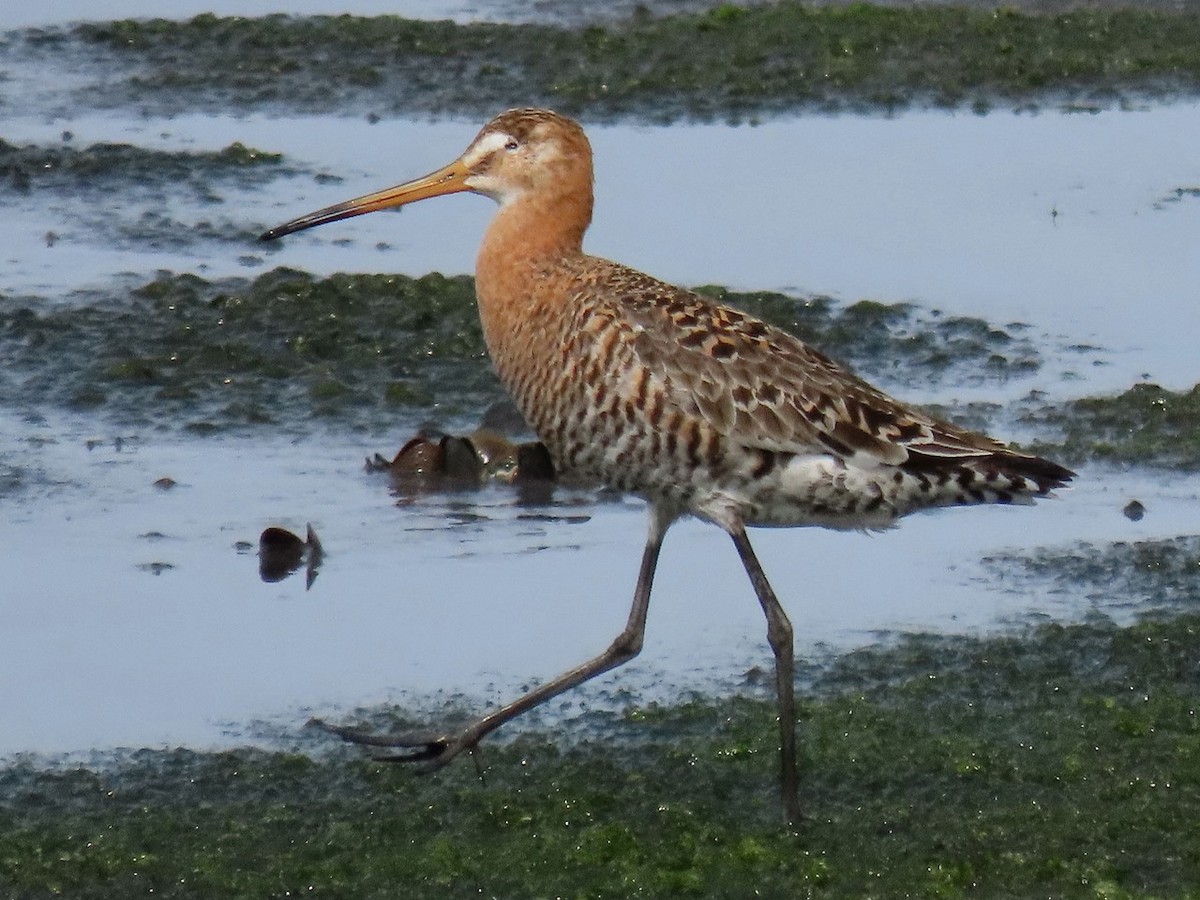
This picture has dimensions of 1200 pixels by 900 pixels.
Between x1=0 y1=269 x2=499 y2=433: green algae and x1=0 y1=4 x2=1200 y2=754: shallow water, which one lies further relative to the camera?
x1=0 y1=269 x2=499 y2=433: green algae

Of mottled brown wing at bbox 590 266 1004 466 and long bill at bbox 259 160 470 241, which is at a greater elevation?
long bill at bbox 259 160 470 241

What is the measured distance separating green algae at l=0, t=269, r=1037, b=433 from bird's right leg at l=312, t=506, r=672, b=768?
2.39 meters

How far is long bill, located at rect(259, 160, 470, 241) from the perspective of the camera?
21.3 ft

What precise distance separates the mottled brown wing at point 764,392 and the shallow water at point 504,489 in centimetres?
93

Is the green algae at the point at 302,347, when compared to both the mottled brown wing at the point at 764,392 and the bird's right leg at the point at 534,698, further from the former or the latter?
the mottled brown wing at the point at 764,392

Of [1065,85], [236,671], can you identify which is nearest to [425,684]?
[236,671]

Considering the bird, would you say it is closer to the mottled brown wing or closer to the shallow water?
the mottled brown wing

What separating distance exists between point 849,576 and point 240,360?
2608mm

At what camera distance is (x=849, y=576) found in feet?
23.6

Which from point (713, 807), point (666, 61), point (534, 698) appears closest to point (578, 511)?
point (534, 698)

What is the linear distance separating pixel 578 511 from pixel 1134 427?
195 cm

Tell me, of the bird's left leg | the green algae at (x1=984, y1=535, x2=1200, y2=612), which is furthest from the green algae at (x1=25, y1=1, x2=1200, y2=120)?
the bird's left leg

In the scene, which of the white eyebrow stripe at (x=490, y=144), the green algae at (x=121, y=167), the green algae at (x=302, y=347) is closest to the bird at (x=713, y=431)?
the white eyebrow stripe at (x=490, y=144)

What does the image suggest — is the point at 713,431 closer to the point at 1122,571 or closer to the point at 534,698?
the point at 534,698
